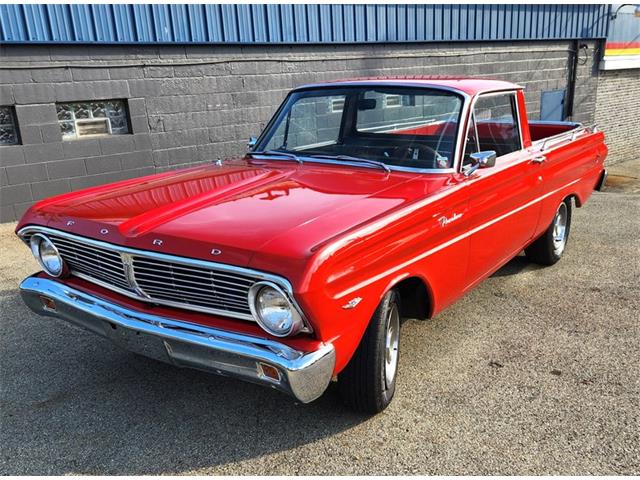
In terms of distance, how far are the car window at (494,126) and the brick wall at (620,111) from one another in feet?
37.3

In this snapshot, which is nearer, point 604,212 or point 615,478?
point 615,478

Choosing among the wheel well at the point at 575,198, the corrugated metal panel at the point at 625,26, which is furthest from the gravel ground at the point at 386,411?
the corrugated metal panel at the point at 625,26

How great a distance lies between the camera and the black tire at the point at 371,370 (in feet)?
9.05

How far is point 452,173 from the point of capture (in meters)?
3.46

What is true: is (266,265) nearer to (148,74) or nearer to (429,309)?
(429,309)

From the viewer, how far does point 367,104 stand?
403cm

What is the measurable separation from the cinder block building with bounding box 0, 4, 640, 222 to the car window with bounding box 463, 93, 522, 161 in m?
4.61

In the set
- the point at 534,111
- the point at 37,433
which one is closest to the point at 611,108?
the point at 534,111

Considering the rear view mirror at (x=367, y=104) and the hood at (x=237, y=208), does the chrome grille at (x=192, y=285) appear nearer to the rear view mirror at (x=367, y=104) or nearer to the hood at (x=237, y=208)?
the hood at (x=237, y=208)

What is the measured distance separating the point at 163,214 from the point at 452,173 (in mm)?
1723

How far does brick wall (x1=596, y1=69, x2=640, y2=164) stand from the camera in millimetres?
14312

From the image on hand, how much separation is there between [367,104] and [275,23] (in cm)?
465

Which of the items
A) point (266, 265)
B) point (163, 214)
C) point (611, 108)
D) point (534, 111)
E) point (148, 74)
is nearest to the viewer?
point (266, 265)

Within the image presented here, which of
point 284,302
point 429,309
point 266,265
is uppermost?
point 266,265
